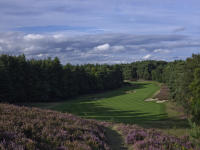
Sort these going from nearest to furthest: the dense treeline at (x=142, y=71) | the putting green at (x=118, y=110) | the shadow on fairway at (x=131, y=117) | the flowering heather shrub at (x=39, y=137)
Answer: the flowering heather shrub at (x=39, y=137) < the shadow on fairway at (x=131, y=117) < the putting green at (x=118, y=110) < the dense treeline at (x=142, y=71)

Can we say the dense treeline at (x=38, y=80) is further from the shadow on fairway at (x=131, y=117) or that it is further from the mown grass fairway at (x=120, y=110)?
the shadow on fairway at (x=131, y=117)

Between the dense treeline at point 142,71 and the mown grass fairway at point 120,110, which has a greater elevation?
the dense treeline at point 142,71

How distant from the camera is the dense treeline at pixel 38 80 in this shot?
55562 mm

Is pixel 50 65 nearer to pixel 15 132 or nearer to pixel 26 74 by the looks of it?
pixel 26 74

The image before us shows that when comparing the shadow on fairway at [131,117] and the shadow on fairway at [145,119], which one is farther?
the shadow on fairway at [131,117]

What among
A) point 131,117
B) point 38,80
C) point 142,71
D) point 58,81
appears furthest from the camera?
point 142,71

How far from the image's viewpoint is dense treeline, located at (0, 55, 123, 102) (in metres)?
55.6

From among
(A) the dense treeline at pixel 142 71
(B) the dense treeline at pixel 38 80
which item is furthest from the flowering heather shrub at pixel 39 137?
(A) the dense treeline at pixel 142 71

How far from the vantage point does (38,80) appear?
68.2m

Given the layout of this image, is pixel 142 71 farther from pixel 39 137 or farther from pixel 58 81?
pixel 39 137

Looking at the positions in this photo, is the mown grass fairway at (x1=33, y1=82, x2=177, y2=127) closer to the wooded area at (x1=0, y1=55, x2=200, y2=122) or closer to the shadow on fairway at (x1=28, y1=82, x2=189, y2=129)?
the shadow on fairway at (x1=28, y1=82, x2=189, y2=129)

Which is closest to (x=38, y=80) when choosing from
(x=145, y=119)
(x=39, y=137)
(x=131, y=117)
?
(x=131, y=117)

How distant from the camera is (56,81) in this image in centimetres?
7931

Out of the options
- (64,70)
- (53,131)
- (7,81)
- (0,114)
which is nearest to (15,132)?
(53,131)
